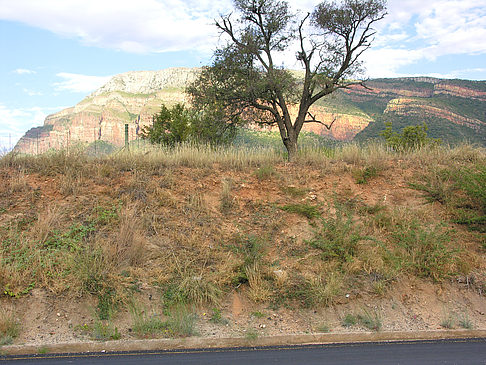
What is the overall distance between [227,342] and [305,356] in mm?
1097

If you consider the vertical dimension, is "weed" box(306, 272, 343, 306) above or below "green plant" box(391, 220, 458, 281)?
below

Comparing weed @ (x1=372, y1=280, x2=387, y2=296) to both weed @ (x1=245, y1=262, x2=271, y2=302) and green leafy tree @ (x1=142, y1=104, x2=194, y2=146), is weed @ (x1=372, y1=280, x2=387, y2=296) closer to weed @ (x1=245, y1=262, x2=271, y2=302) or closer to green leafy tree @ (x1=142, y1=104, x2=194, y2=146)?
weed @ (x1=245, y1=262, x2=271, y2=302)

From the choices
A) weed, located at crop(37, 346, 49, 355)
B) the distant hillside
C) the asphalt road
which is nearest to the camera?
the asphalt road

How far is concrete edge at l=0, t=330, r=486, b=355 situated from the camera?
507 cm

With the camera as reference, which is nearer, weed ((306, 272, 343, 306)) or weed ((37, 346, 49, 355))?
weed ((37, 346, 49, 355))

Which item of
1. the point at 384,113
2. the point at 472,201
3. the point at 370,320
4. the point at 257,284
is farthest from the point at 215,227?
the point at 384,113

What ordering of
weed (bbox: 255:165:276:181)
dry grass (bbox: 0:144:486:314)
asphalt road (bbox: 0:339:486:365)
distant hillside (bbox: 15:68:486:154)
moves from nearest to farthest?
asphalt road (bbox: 0:339:486:365)
dry grass (bbox: 0:144:486:314)
weed (bbox: 255:165:276:181)
distant hillside (bbox: 15:68:486:154)

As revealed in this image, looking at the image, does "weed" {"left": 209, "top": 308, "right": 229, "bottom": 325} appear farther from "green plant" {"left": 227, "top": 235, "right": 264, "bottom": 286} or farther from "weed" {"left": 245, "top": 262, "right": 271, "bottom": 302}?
"green plant" {"left": 227, "top": 235, "right": 264, "bottom": 286}

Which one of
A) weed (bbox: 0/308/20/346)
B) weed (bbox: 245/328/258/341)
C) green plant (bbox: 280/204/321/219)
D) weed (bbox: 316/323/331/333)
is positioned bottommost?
weed (bbox: 316/323/331/333)

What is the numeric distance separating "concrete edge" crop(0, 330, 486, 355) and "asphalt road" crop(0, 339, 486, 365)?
117 millimetres

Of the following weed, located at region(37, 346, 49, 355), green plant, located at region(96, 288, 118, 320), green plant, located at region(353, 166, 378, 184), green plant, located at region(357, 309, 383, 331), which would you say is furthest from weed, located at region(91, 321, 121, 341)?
green plant, located at region(353, 166, 378, 184)

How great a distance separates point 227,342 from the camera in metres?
5.31

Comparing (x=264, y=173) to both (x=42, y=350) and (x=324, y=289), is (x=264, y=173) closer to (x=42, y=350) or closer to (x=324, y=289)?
(x=324, y=289)

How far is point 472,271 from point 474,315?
1239 millimetres
